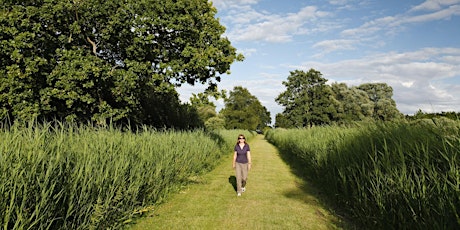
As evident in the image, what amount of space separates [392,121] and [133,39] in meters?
13.1

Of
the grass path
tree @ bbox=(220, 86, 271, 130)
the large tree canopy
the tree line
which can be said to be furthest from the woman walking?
tree @ bbox=(220, 86, 271, 130)

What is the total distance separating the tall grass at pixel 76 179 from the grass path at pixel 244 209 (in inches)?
22.2

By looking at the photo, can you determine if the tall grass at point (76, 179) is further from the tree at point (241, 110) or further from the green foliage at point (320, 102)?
the tree at point (241, 110)

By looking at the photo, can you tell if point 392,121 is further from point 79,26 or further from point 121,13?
point 79,26

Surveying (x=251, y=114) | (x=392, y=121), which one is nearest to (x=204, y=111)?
(x=251, y=114)

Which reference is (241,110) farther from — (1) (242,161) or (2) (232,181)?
(1) (242,161)

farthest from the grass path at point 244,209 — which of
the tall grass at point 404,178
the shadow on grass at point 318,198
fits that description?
the tall grass at point 404,178

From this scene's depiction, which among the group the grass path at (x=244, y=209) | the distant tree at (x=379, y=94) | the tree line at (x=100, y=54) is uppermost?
the distant tree at (x=379, y=94)

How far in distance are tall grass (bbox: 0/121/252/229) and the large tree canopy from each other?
26.9 feet

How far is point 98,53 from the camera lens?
57.2 ft

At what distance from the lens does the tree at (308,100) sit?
57.7 meters

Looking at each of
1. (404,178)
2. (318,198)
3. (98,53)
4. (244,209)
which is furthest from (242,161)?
(98,53)

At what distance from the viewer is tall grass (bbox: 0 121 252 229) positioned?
3.08 meters

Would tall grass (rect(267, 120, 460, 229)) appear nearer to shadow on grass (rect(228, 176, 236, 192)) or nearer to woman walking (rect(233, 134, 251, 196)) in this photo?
woman walking (rect(233, 134, 251, 196))
